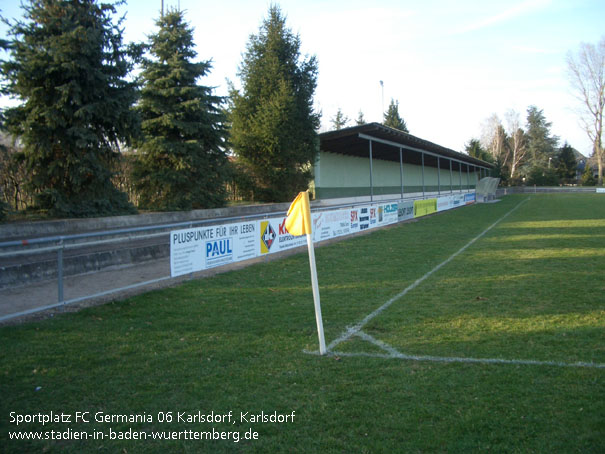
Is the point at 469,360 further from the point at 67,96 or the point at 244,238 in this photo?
the point at 67,96

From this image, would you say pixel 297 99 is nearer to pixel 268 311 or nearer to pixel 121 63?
pixel 121 63

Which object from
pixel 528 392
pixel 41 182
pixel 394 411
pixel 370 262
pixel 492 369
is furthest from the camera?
pixel 41 182

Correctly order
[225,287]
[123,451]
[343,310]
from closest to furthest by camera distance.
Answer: [123,451]
[343,310]
[225,287]

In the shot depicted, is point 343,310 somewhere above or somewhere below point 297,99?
below

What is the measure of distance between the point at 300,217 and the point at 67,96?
45.7ft

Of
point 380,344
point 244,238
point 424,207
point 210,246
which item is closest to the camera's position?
point 380,344

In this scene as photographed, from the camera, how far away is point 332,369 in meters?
4.70

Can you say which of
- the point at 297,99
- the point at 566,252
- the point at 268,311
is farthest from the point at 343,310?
the point at 297,99

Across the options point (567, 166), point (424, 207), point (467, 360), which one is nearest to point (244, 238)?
point (467, 360)

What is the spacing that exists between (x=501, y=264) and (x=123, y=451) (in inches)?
382

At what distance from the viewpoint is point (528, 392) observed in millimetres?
4035

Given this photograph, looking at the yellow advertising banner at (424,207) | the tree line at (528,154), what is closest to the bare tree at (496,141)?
the tree line at (528,154)

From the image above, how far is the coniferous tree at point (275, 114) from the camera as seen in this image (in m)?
29.8

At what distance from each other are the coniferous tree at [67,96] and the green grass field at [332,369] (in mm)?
10050
